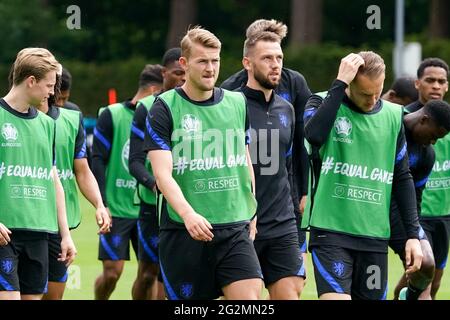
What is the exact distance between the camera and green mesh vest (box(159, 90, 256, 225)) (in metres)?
8.14

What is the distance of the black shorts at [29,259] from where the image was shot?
8.25 metres

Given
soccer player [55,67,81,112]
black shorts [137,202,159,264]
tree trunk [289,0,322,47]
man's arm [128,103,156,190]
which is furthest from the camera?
tree trunk [289,0,322,47]

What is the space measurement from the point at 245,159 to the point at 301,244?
6.82 ft

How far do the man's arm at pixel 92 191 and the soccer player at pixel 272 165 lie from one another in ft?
3.75

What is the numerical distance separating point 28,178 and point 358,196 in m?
2.24

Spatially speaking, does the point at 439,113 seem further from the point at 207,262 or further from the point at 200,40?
the point at 207,262

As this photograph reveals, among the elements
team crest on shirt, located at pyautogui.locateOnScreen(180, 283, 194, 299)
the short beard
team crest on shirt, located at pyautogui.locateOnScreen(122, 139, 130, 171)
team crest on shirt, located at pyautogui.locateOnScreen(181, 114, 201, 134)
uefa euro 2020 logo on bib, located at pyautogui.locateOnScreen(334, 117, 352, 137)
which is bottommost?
team crest on shirt, located at pyautogui.locateOnScreen(180, 283, 194, 299)

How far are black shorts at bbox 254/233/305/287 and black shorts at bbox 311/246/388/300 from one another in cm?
56

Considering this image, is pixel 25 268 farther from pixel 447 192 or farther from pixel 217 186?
pixel 447 192

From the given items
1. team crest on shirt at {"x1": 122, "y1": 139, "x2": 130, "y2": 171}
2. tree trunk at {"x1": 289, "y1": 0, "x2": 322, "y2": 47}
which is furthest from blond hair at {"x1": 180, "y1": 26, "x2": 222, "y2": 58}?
tree trunk at {"x1": 289, "y1": 0, "x2": 322, "y2": 47}

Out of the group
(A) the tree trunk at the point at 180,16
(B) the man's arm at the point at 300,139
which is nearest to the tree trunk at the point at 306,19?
(A) the tree trunk at the point at 180,16

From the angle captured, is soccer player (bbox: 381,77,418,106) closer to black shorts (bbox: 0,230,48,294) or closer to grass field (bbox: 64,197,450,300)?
grass field (bbox: 64,197,450,300)

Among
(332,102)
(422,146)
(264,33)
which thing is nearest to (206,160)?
(332,102)

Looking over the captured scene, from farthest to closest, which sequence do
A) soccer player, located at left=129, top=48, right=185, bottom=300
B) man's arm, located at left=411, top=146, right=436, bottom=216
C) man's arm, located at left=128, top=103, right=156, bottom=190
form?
1. soccer player, located at left=129, top=48, right=185, bottom=300
2. man's arm, located at left=128, top=103, right=156, bottom=190
3. man's arm, located at left=411, top=146, right=436, bottom=216
